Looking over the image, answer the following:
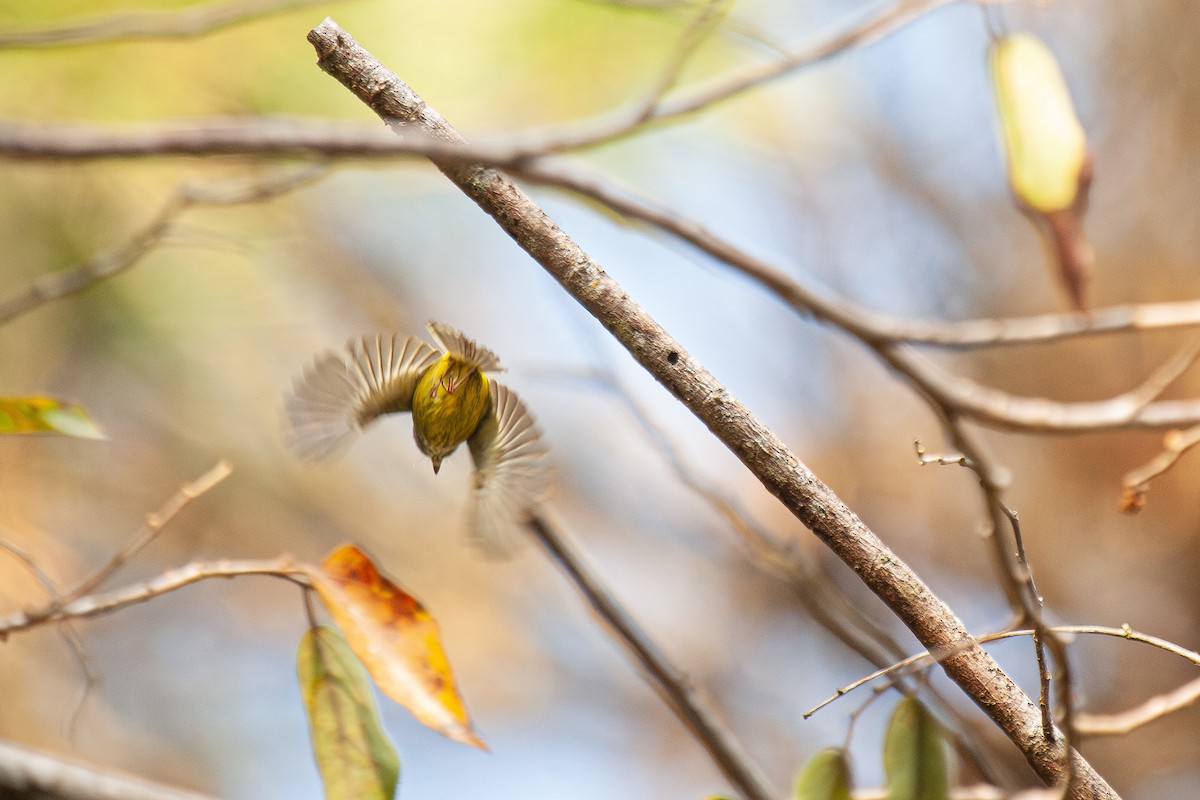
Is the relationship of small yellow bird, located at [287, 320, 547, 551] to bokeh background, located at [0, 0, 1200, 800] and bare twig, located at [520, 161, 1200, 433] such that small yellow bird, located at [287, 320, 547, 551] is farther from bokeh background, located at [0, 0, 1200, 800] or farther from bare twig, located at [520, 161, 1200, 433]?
bokeh background, located at [0, 0, 1200, 800]

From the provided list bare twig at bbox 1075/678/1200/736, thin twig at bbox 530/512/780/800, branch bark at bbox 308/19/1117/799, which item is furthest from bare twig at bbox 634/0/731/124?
bare twig at bbox 1075/678/1200/736

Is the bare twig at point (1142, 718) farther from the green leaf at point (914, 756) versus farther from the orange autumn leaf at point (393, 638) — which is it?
the orange autumn leaf at point (393, 638)

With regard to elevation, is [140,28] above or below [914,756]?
above

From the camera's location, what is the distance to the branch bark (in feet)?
1.14

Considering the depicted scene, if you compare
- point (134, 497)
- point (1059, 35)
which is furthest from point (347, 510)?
point (1059, 35)

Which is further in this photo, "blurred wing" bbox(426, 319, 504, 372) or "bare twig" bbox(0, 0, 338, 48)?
"bare twig" bbox(0, 0, 338, 48)

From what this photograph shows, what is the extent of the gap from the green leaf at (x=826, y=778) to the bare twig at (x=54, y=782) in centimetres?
27

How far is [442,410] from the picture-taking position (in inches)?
18.7

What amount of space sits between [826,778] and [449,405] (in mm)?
246

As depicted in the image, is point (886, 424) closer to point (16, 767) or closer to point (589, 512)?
point (589, 512)

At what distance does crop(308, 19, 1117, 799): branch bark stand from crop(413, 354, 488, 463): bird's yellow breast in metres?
0.12

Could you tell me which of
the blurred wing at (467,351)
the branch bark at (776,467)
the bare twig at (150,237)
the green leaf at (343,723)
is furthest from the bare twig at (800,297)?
the bare twig at (150,237)

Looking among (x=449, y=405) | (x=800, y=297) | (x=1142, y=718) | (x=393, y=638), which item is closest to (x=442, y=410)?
(x=449, y=405)

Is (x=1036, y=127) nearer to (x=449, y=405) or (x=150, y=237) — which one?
(x=449, y=405)
